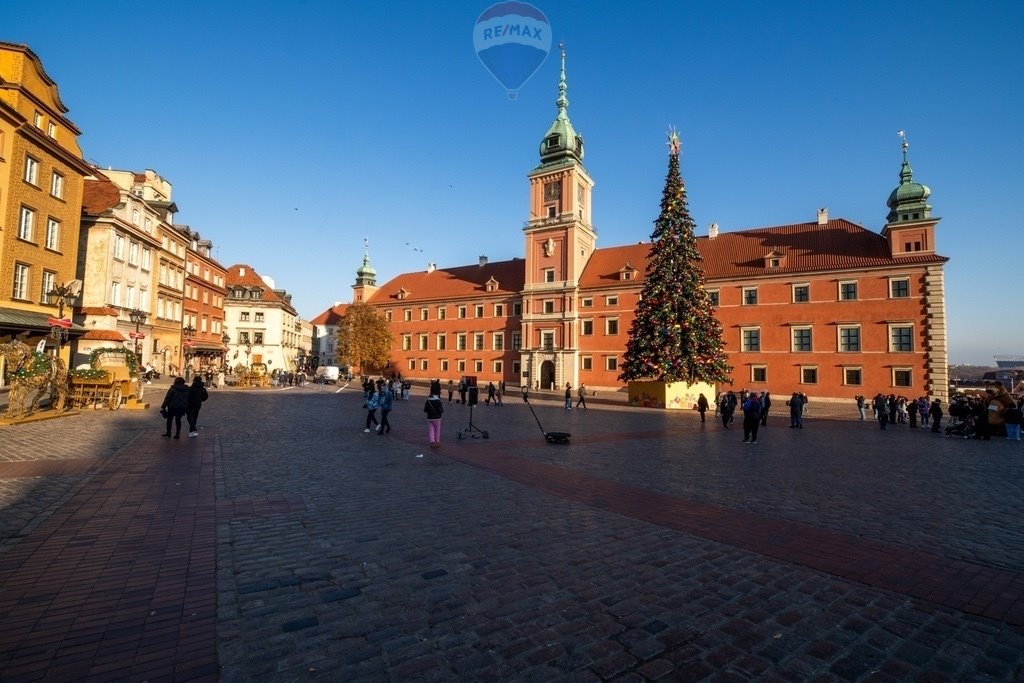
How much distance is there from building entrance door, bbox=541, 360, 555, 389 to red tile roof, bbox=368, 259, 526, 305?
10443 mm

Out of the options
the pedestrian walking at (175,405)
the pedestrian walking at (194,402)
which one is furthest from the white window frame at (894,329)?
the pedestrian walking at (175,405)

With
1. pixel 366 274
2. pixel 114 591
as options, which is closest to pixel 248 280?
pixel 366 274

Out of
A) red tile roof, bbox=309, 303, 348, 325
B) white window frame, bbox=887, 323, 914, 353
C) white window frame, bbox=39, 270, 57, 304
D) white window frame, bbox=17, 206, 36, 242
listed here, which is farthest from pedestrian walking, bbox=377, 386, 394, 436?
red tile roof, bbox=309, 303, 348, 325

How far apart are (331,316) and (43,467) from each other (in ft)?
313

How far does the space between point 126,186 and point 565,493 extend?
158ft

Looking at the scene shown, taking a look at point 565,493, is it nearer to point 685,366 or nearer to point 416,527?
point 416,527

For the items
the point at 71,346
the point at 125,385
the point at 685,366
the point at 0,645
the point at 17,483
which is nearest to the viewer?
the point at 0,645

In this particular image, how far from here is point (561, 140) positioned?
5712 cm

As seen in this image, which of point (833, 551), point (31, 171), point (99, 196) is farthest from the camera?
point (99, 196)

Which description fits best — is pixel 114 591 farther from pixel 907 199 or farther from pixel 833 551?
pixel 907 199

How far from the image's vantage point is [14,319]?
22.7 m

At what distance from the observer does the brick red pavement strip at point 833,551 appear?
4.66 meters

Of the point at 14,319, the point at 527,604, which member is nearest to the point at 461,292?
the point at 14,319

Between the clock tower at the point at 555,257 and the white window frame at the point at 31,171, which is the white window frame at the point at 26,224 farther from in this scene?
the clock tower at the point at 555,257
